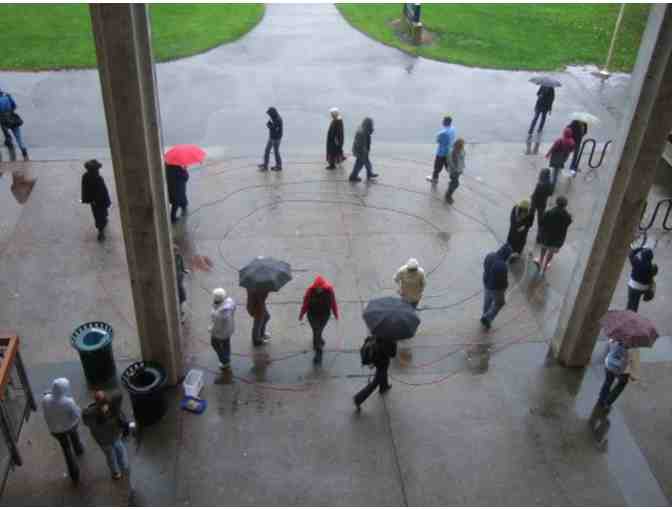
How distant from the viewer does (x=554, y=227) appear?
12211 mm

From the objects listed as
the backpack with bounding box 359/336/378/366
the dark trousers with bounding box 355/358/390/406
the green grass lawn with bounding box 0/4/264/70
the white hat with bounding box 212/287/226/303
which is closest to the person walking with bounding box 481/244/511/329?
the dark trousers with bounding box 355/358/390/406

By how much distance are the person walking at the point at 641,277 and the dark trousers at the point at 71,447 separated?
355 inches

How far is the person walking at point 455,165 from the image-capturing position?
14.5 meters

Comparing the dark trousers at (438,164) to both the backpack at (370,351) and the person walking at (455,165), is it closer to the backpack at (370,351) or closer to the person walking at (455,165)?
the person walking at (455,165)

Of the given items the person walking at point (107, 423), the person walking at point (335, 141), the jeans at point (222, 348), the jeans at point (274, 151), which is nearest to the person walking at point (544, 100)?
the person walking at point (335, 141)

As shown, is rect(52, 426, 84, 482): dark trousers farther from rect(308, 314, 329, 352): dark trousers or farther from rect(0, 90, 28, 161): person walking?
rect(0, 90, 28, 161): person walking

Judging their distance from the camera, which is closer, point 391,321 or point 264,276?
point 391,321

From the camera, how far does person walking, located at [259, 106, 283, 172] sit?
602 inches

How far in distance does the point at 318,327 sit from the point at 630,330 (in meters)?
4.43

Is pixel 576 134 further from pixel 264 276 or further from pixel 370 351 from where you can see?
pixel 264 276

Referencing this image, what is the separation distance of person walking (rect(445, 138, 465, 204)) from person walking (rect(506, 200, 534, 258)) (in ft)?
7.34

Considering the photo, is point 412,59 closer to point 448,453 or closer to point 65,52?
point 65,52

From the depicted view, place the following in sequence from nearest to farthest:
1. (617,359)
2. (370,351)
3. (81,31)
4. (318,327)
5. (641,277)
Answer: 1. (370,351)
2. (617,359)
3. (318,327)
4. (641,277)
5. (81,31)

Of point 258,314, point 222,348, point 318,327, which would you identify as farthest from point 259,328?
point 318,327
